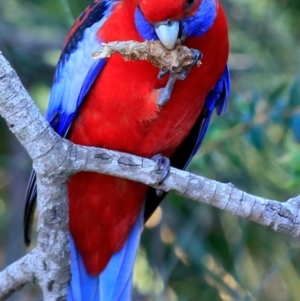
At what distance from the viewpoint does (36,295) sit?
352 cm

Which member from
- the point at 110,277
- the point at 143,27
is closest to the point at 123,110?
the point at 143,27

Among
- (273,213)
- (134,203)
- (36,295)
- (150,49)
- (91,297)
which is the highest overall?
(150,49)

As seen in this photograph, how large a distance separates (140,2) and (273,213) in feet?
2.52

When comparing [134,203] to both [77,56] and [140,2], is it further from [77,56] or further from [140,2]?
[140,2]

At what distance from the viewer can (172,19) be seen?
209cm

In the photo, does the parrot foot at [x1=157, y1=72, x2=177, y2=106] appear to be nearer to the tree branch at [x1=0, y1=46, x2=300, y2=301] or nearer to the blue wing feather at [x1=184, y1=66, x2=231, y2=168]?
the tree branch at [x1=0, y1=46, x2=300, y2=301]

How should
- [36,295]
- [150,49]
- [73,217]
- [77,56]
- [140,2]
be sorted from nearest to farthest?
[150,49] → [140,2] → [77,56] → [73,217] → [36,295]

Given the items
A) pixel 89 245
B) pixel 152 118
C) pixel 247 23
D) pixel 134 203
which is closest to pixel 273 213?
pixel 152 118

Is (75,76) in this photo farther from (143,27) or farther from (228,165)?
(228,165)

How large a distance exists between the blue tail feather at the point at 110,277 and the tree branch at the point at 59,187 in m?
0.42

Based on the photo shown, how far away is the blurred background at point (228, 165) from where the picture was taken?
9.61 ft

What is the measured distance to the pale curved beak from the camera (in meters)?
2.00

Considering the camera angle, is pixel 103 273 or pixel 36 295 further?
pixel 36 295

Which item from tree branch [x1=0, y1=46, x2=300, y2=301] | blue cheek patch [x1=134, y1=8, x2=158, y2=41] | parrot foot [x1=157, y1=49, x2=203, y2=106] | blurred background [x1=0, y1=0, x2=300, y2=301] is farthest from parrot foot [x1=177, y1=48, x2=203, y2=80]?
blurred background [x1=0, y1=0, x2=300, y2=301]
